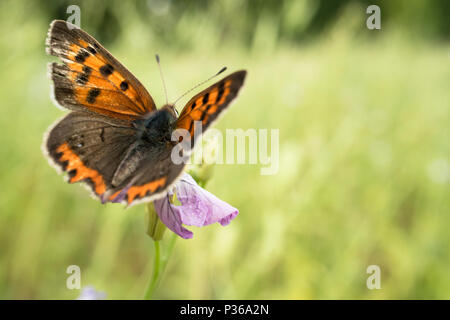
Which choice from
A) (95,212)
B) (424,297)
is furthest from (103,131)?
(424,297)

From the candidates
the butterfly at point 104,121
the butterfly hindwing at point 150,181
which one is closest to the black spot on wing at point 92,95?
the butterfly at point 104,121

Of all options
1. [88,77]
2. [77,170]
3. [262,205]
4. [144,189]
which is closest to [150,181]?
[144,189]

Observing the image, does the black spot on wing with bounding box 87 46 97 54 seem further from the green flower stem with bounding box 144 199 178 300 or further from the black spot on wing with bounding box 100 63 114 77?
the green flower stem with bounding box 144 199 178 300

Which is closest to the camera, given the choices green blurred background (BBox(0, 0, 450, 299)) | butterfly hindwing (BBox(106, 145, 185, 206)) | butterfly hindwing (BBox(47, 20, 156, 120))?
butterfly hindwing (BBox(106, 145, 185, 206))

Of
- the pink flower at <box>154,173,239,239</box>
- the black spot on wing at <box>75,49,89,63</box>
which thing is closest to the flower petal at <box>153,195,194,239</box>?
the pink flower at <box>154,173,239,239</box>

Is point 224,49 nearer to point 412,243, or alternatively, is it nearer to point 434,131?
point 434,131

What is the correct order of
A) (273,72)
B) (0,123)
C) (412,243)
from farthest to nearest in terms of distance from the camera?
(273,72), (0,123), (412,243)

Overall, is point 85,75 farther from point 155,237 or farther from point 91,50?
point 155,237
